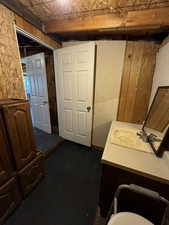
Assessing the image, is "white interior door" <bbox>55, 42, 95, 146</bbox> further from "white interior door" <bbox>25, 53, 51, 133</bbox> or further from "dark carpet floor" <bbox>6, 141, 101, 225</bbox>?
"dark carpet floor" <bbox>6, 141, 101, 225</bbox>

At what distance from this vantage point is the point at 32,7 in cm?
136

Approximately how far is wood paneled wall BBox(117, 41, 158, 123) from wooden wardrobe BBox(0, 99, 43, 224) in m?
1.64

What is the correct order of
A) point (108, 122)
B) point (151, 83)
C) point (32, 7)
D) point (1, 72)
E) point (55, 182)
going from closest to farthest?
point (1, 72) → point (32, 7) → point (55, 182) → point (151, 83) → point (108, 122)

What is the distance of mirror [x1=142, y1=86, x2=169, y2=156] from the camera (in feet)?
3.63

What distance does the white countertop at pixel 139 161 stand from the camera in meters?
0.80

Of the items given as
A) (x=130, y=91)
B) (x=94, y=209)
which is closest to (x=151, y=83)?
(x=130, y=91)

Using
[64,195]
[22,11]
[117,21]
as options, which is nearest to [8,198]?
[64,195]

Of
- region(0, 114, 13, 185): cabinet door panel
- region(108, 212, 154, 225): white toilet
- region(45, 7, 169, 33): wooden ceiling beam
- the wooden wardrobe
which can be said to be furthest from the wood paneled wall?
region(0, 114, 13, 185): cabinet door panel

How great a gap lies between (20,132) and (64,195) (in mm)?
1024

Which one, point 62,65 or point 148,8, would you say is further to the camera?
point 62,65

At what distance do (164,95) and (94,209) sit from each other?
1612mm

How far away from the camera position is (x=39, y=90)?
2.62 meters

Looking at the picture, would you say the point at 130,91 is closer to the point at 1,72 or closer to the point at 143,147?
the point at 143,147

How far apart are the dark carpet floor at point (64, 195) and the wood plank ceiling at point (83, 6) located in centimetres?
237
